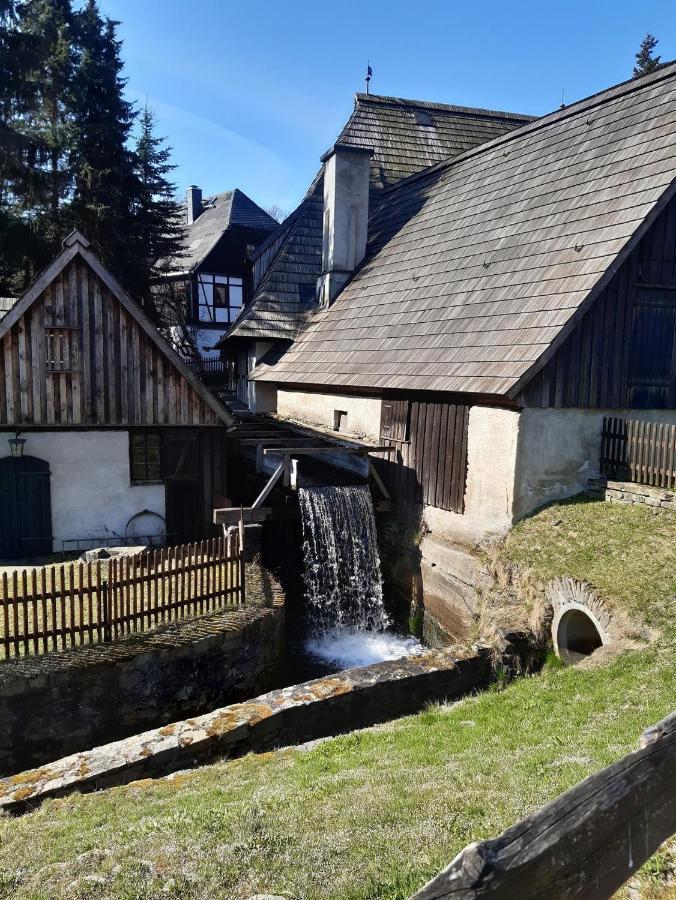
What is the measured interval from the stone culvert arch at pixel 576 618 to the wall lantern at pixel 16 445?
9959 millimetres

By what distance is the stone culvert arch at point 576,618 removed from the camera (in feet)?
27.3

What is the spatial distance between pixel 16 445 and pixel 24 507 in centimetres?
125

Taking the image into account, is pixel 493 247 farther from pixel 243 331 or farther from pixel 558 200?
pixel 243 331

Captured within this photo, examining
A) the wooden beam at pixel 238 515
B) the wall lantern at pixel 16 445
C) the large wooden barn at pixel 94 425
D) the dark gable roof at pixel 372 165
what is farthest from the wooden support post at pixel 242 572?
the dark gable roof at pixel 372 165

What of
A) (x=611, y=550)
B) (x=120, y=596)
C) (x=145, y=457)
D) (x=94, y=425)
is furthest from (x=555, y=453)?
(x=94, y=425)

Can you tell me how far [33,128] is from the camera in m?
23.9

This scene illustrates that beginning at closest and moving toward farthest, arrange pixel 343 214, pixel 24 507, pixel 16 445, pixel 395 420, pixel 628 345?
1. pixel 628 345
2. pixel 16 445
3. pixel 24 507
4. pixel 395 420
5. pixel 343 214

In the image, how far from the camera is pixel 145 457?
1308cm

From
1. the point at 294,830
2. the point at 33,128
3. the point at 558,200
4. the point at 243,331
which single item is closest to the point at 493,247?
the point at 558,200

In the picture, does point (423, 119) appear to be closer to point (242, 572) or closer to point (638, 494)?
point (638, 494)

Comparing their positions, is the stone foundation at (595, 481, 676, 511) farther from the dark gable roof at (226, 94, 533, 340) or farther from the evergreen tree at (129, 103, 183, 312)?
the evergreen tree at (129, 103, 183, 312)

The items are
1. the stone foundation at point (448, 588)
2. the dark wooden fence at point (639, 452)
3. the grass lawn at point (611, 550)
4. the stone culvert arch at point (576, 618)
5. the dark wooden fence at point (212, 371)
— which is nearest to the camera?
the grass lawn at point (611, 550)

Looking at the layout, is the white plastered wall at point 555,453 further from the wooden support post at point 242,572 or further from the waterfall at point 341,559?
the wooden support post at point 242,572

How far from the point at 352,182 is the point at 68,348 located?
1056 cm
